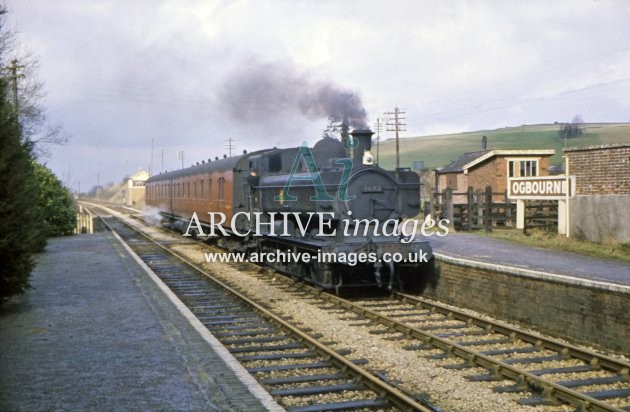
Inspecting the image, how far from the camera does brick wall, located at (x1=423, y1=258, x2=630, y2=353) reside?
28.1 ft

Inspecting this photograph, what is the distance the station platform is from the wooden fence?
42.1ft

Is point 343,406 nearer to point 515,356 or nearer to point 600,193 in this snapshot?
point 515,356

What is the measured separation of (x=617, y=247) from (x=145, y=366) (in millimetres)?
11895

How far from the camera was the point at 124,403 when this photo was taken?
18.8ft

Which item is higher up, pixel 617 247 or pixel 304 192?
pixel 304 192

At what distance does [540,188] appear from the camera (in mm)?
19000

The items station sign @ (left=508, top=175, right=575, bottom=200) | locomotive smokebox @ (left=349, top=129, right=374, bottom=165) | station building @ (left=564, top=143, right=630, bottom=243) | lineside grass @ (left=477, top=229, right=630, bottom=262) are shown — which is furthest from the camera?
station sign @ (left=508, top=175, right=575, bottom=200)

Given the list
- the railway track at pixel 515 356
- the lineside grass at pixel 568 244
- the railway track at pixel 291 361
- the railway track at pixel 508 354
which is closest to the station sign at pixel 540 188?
the lineside grass at pixel 568 244

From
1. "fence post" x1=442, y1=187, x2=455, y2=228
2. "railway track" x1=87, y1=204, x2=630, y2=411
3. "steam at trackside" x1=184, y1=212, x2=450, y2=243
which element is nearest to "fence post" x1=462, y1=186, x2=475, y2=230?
"fence post" x1=442, y1=187, x2=455, y2=228

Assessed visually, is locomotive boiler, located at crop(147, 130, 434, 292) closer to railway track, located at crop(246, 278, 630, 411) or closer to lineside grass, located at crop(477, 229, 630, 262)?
railway track, located at crop(246, 278, 630, 411)

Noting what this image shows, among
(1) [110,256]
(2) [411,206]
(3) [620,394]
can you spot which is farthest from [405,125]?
(3) [620,394]

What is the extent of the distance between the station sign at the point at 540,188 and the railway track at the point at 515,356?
8.22 meters

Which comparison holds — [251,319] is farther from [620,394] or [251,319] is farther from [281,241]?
[620,394]

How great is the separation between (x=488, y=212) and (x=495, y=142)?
5753 cm
